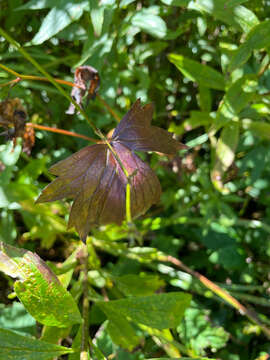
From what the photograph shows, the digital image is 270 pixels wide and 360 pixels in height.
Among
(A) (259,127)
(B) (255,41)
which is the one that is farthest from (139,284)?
(B) (255,41)

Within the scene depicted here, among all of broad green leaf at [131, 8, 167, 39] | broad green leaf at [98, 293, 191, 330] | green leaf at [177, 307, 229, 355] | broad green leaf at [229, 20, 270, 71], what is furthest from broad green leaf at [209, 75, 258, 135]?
green leaf at [177, 307, 229, 355]

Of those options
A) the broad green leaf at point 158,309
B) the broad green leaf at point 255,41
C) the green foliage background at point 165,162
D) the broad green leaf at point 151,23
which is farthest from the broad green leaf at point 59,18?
the broad green leaf at point 158,309

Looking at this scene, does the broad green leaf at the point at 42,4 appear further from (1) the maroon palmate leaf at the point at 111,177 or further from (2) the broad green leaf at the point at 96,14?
(1) the maroon palmate leaf at the point at 111,177

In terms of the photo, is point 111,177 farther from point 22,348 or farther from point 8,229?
point 8,229

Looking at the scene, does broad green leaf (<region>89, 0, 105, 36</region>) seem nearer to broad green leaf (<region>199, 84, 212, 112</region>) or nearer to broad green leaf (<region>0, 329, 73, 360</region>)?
broad green leaf (<region>199, 84, 212, 112</region>)

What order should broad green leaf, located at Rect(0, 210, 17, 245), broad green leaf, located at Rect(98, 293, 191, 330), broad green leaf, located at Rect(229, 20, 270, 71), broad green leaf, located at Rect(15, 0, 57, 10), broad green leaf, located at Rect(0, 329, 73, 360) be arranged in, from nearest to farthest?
1. broad green leaf, located at Rect(0, 329, 73, 360)
2. broad green leaf, located at Rect(98, 293, 191, 330)
3. broad green leaf, located at Rect(229, 20, 270, 71)
4. broad green leaf, located at Rect(15, 0, 57, 10)
5. broad green leaf, located at Rect(0, 210, 17, 245)

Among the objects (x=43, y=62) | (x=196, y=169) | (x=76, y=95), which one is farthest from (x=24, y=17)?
(x=196, y=169)

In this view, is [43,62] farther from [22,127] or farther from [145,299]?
[145,299]
